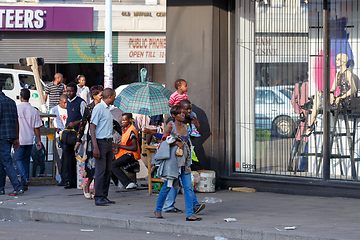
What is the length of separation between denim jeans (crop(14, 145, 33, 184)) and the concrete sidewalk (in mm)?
409

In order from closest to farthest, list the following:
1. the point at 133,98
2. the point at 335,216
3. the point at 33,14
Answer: the point at 335,216 → the point at 133,98 → the point at 33,14

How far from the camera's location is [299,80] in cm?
899

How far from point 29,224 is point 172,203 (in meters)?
2.00

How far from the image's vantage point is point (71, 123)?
31.9 feet

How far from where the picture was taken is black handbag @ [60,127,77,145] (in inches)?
384

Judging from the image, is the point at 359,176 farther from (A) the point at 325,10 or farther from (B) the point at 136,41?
(B) the point at 136,41

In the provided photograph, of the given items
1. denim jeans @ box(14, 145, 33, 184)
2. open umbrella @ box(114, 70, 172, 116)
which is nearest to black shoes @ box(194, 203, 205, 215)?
open umbrella @ box(114, 70, 172, 116)

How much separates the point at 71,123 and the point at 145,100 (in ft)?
5.19

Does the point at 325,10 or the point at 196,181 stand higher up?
the point at 325,10

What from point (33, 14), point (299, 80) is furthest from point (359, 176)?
point (33, 14)

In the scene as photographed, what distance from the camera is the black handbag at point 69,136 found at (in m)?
9.77

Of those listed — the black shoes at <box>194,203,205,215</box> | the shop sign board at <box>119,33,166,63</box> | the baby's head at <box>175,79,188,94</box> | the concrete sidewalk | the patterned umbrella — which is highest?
the shop sign board at <box>119,33,166,63</box>

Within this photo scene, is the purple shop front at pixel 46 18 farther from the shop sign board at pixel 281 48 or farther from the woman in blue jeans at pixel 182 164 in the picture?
the woman in blue jeans at pixel 182 164

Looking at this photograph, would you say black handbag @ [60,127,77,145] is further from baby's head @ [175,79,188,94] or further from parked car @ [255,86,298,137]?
parked car @ [255,86,298,137]
